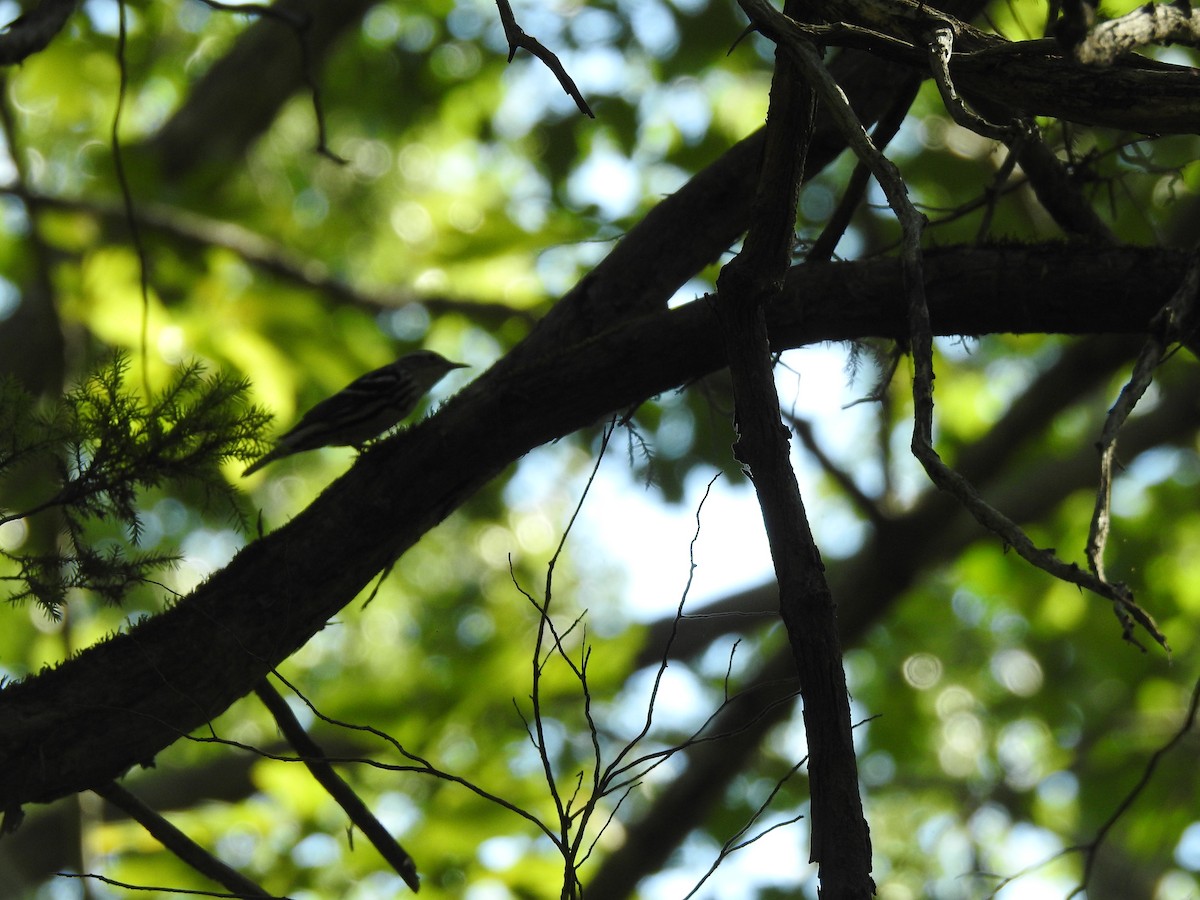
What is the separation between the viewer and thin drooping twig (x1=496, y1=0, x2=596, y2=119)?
2366mm

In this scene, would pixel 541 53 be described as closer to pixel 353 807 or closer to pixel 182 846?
pixel 353 807

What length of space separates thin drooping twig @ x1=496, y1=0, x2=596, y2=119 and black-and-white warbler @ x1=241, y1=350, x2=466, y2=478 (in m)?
3.11

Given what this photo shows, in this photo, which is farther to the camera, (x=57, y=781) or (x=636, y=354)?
(x=636, y=354)

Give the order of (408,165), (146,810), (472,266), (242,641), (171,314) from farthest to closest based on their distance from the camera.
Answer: (408,165), (472,266), (171,314), (146,810), (242,641)

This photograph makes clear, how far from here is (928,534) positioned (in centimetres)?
640

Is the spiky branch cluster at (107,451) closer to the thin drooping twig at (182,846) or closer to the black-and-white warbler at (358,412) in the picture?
the thin drooping twig at (182,846)

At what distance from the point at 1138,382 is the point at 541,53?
1.49 meters

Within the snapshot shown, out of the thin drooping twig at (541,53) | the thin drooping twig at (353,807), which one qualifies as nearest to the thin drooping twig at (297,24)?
the thin drooping twig at (541,53)

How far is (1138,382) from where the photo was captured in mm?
2334

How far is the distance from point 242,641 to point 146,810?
698 millimetres

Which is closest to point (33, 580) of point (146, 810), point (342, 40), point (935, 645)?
point (146, 810)

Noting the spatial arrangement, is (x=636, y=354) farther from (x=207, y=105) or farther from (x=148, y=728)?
(x=207, y=105)

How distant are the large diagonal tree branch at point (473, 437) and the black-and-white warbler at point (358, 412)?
2.25 m

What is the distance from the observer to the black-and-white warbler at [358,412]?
573 centimetres
